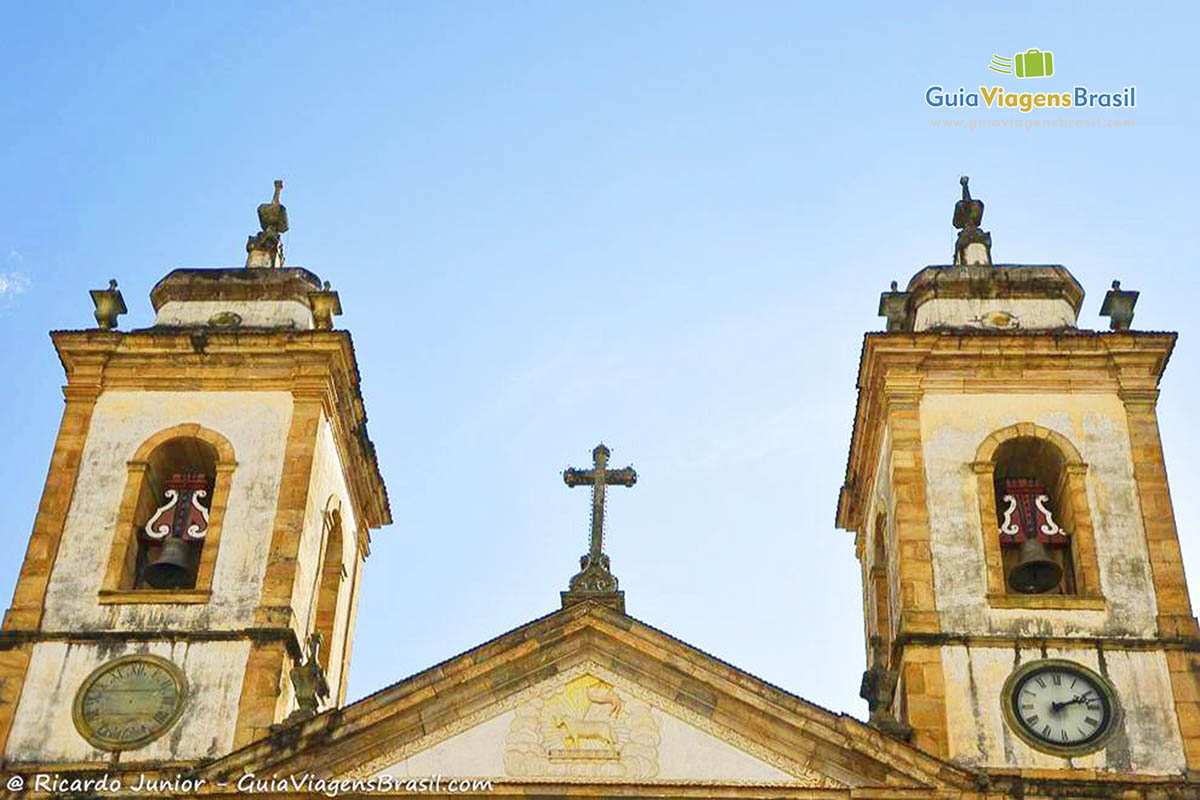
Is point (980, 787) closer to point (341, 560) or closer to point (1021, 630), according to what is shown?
point (1021, 630)

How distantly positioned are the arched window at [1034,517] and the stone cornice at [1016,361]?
66cm

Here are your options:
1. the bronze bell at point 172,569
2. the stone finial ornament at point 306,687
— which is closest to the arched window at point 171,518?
the bronze bell at point 172,569

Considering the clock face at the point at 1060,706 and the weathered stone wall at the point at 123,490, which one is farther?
the weathered stone wall at the point at 123,490

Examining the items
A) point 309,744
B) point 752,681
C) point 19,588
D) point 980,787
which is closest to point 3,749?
point 19,588

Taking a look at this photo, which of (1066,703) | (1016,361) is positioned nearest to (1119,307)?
(1016,361)

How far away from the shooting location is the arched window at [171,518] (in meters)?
20.1

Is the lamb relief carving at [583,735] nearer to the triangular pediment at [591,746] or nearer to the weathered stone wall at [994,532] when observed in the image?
the triangular pediment at [591,746]

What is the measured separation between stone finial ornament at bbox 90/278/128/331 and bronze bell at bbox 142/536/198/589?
2.92 meters

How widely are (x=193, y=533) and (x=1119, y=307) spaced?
402 inches

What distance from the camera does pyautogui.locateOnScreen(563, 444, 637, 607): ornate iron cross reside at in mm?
19094

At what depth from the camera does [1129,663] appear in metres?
19.1

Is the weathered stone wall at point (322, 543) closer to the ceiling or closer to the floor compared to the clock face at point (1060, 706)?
closer to the ceiling

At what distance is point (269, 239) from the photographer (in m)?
24.0

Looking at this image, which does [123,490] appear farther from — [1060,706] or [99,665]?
[1060,706]
